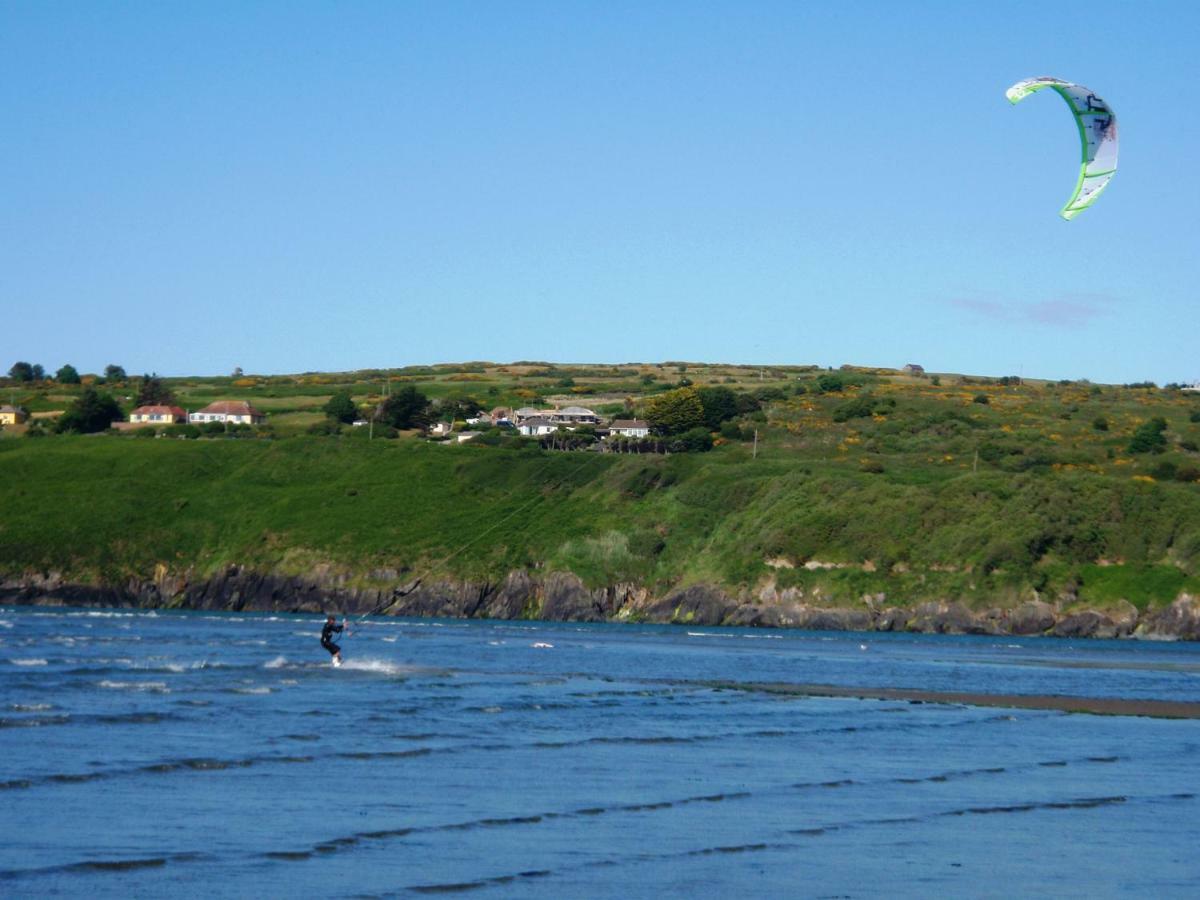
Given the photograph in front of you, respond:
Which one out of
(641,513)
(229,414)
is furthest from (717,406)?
(229,414)

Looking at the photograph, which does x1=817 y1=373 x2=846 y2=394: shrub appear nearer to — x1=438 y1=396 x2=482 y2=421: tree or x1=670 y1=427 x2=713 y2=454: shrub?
x1=438 y1=396 x2=482 y2=421: tree

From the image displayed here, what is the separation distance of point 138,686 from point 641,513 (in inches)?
2866

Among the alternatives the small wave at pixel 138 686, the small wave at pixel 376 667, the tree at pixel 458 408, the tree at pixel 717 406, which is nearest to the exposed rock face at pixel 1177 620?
the tree at pixel 717 406

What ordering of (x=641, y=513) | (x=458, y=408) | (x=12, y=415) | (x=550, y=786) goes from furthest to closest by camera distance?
(x=458, y=408), (x=12, y=415), (x=641, y=513), (x=550, y=786)

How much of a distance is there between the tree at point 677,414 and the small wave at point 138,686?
10399 cm

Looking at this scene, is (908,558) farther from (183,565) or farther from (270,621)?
(183,565)

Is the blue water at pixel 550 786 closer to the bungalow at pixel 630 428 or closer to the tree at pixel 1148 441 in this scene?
the tree at pixel 1148 441

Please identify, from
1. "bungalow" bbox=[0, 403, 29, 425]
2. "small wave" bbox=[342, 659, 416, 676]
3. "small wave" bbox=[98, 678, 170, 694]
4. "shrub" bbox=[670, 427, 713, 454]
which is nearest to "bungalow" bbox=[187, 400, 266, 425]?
"bungalow" bbox=[0, 403, 29, 425]

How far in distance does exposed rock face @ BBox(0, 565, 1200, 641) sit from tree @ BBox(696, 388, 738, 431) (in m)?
42.9

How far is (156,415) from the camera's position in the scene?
516 ft

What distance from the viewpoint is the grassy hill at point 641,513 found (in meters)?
101

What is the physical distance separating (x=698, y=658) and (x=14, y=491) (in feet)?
227

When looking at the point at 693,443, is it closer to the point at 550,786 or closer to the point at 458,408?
the point at 458,408

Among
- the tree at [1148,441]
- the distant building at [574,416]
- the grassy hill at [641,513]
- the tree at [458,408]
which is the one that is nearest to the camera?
the grassy hill at [641,513]
